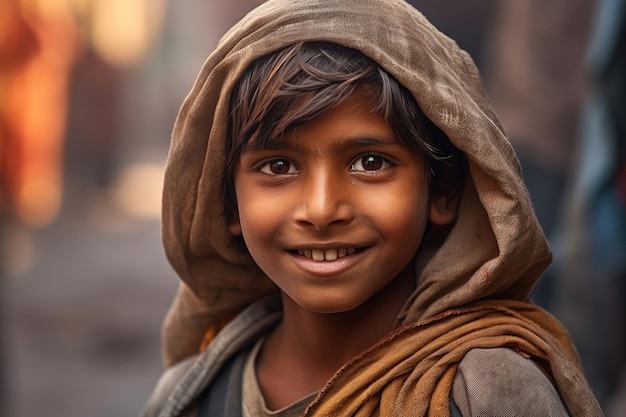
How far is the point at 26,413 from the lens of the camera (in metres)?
5.85

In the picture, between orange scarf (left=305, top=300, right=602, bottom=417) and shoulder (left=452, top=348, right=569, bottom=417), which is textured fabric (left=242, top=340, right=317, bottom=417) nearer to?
orange scarf (left=305, top=300, right=602, bottom=417)

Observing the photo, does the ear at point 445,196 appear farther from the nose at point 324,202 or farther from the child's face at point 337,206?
the nose at point 324,202

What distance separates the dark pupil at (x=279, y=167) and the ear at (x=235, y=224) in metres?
0.24

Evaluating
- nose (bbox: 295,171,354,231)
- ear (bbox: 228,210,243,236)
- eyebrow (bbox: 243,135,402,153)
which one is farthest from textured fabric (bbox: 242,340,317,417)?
eyebrow (bbox: 243,135,402,153)

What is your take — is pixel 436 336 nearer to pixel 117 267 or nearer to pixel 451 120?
pixel 451 120

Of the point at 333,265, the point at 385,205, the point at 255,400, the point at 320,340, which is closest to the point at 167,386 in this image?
the point at 255,400

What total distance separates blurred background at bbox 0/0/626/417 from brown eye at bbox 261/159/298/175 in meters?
2.21

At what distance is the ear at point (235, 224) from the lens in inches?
80.9

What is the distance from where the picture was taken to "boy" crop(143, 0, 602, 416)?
1.74 meters

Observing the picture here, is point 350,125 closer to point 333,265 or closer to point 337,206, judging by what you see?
point 337,206

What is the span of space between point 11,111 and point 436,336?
666 centimetres

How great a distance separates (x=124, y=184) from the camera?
45.1ft

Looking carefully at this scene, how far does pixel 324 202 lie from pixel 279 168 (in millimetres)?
149

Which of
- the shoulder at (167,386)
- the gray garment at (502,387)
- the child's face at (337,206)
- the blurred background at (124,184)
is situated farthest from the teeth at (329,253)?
the blurred background at (124,184)
